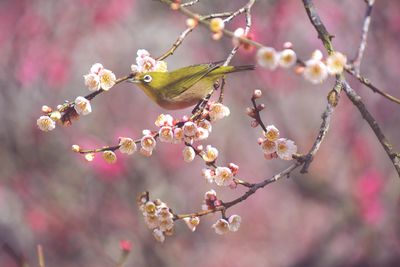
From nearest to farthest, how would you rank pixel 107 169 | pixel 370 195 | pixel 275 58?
pixel 275 58 → pixel 370 195 → pixel 107 169

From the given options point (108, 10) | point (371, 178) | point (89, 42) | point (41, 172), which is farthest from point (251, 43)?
point (89, 42)

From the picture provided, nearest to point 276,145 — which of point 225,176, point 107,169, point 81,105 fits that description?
point 225,176

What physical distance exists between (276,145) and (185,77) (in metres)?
0.43

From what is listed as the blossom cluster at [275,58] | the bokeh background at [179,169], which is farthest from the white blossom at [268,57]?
the bokeh background at [179,169]

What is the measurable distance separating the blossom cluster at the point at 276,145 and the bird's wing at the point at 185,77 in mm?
338

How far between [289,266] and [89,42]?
11.8ft

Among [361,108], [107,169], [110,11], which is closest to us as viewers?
[361,108]

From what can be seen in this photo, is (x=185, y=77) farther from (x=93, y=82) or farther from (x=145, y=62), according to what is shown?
(x=93, y=82)

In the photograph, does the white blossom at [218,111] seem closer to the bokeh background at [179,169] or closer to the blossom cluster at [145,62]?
the blossom cluster at [145,62]

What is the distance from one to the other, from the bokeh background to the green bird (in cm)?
223

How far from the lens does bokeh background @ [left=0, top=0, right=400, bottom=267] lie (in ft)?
12.8

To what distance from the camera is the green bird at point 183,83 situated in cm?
154

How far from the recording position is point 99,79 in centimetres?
133

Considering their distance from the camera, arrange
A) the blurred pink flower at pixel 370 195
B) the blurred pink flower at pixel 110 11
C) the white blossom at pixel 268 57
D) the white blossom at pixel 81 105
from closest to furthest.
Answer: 1. the white blossom at pixel 268 57
2. the white blossom at pixel 81 105
3. the blurred pink flower at pixel 370 195
4. the blurred pink flower at pixel 110 11
